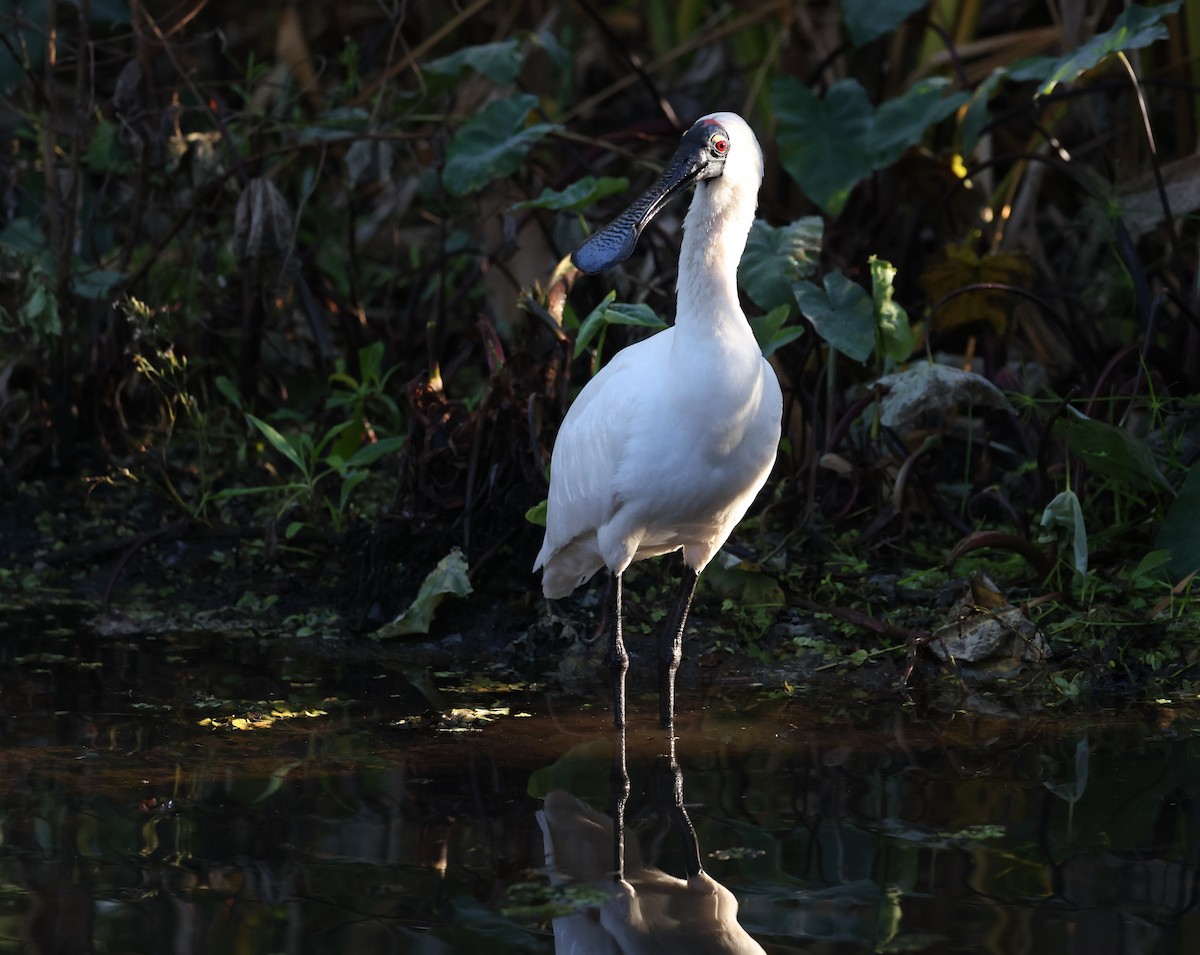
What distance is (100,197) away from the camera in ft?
20.8

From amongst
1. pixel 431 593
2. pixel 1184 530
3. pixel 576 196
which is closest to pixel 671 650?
pixel 431 593

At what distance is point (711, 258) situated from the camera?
3.88 m

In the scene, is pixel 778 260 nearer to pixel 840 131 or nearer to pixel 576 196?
pixel 576 196

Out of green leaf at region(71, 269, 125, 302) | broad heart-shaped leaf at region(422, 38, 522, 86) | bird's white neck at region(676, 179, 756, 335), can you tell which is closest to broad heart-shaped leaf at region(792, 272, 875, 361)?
bird's white neck at region(676, 179, 756, 335)

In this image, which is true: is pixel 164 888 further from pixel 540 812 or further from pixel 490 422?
pixel 490 422

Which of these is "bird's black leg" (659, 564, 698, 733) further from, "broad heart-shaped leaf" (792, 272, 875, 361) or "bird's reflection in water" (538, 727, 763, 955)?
"broad heart-shaped leaf" (792, 272, 875, 361)

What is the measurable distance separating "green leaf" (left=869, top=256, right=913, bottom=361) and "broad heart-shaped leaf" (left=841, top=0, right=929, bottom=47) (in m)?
1.49

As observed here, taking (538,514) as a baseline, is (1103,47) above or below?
above

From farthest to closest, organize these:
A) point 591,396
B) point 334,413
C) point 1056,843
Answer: point 334,413 < point 591,396 < point 1056,843

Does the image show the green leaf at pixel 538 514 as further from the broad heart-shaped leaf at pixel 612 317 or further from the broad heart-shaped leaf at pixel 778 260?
the broad heart-shaped leaf at pixel 778 260

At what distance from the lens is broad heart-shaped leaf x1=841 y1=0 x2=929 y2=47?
6051mm

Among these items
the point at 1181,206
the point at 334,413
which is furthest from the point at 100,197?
the point at 1181,206

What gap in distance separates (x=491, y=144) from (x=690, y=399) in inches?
105

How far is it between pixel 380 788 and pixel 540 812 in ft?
1.32
